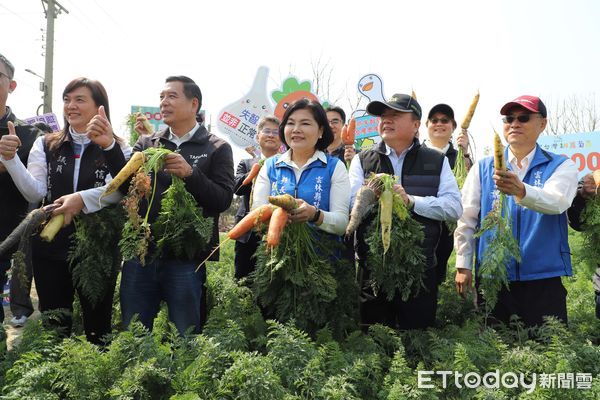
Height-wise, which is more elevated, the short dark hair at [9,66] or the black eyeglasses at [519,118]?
the short dark hair at [9,66]

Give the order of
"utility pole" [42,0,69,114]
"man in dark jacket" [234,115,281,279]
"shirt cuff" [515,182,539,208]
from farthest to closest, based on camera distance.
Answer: "utility pole" [42,0,69,114], "man in dark jacket" [234,115,281,279], "shirt cuff" [515,182,539,208]

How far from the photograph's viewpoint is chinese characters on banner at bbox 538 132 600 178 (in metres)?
8.98

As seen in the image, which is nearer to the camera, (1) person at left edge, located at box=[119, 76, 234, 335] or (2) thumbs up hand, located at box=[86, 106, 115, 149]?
(2) thumbs up hand, located at box=[86, 106, 115, 149]

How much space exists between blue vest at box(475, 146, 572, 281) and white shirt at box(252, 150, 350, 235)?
3.19 ft

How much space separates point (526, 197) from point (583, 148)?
24.6 ft

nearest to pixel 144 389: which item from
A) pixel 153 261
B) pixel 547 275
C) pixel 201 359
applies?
pixel 201 359

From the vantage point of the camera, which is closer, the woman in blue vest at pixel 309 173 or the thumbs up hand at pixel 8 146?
the thumbs up hand at pixel 8 146

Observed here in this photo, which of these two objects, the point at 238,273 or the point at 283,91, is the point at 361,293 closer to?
the point at 238,273

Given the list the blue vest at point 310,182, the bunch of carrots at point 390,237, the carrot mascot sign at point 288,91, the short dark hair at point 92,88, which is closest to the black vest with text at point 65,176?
the short dark hair at point 92,88

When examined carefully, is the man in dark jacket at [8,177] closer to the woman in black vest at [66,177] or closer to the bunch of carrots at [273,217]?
the woman in black vest at [66,177]

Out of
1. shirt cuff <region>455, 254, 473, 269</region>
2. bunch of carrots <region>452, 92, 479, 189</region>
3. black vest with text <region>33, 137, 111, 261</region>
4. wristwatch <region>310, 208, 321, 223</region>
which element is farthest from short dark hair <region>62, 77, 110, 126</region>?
bunch of carrots <region>452, 92, 479, 189</region>

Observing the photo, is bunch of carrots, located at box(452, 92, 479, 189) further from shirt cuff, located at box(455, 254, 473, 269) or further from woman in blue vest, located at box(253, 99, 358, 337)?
woman in blue vest, located at box(253, 99, 358, 337)

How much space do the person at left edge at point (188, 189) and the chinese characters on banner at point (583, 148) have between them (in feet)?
24.9

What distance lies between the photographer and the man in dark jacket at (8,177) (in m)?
3.33
